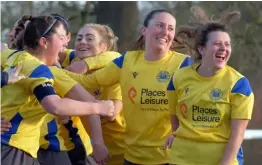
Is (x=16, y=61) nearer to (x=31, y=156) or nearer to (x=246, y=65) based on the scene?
(x=31, y=156)

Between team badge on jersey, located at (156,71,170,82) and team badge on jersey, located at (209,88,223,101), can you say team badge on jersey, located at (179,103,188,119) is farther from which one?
team badge on jersey, located at (156,71,170,82)

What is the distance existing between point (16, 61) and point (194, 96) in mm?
1038

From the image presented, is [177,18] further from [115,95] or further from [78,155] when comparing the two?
[78,155]

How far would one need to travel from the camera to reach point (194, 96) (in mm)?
4172

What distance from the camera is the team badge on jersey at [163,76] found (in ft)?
15.4

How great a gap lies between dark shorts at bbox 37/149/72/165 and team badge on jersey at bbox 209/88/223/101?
115 cm

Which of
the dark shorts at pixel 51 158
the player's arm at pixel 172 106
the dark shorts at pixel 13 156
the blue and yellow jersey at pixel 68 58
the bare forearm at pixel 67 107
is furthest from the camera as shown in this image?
Answer: the blue and yellow jersey at pixel 68 58

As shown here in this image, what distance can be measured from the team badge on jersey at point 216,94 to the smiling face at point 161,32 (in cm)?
74

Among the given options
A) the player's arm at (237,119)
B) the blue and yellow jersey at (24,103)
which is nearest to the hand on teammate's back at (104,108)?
the blue and yellow jersey at (24,103)

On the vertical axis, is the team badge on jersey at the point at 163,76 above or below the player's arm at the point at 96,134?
above

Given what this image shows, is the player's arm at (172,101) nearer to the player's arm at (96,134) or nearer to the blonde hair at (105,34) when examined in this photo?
the player's arm at (96,134)

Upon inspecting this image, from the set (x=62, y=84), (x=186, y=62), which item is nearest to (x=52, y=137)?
(x=62, y=84)

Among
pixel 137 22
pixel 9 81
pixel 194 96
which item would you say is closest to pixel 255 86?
pixel 137 22

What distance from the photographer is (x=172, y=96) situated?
436 centimetres
